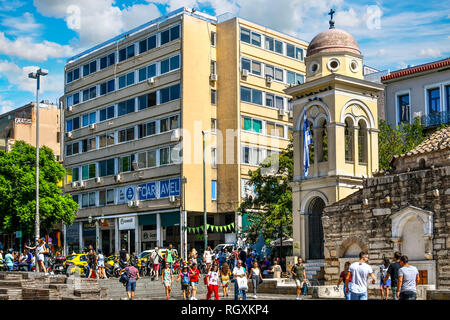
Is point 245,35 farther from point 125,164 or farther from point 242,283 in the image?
point 242,283

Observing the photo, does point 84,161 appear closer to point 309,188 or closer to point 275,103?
point 275,103

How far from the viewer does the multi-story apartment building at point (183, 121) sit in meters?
52.0

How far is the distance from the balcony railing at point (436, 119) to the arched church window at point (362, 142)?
10.8 metres

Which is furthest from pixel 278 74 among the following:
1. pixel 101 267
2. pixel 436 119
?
pixel 101 267

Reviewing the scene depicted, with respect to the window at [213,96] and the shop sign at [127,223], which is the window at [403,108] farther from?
the shop sign at [127,223]

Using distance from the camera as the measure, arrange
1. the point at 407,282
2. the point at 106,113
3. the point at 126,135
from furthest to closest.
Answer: the point at 106,113 < the point at 126,135 < the point at 407,282

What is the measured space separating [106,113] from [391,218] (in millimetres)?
38322

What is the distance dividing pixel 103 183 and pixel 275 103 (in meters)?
16.2

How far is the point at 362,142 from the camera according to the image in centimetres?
3272

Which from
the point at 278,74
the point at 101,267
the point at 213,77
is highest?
the point at 278,74

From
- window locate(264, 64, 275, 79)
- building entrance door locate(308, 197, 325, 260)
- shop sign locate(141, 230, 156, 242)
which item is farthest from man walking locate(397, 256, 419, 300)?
window locate(264, 64, 275, 79)

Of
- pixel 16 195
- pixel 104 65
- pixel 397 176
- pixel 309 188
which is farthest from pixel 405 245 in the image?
pixel 104 65

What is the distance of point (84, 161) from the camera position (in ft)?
204

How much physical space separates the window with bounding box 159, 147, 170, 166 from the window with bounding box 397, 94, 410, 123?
17.6 meters
